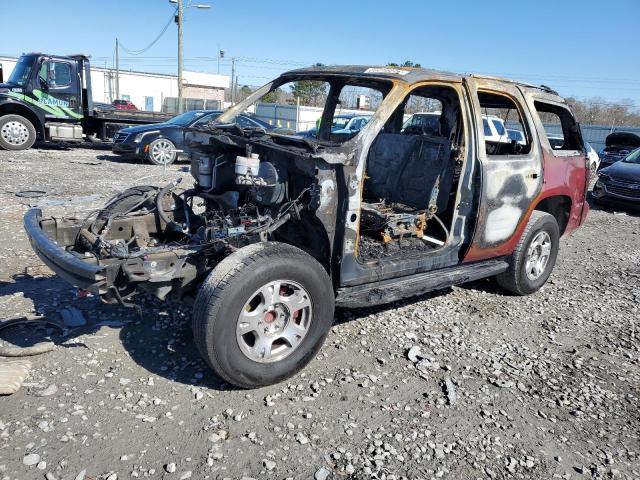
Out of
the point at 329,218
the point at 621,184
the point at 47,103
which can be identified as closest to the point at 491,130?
the point at 329,218

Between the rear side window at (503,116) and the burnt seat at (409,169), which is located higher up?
the rear side window at (503,116)

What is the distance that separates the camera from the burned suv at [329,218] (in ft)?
10.4

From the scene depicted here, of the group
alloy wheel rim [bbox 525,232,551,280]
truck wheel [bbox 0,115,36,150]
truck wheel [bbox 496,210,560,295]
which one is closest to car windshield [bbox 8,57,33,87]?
truck wheel [bbox 0,115,36,150]

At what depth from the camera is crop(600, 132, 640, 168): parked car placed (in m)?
15.4

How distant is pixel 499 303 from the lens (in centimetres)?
510

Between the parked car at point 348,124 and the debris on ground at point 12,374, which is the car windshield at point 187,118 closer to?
the parked car at point 348,124

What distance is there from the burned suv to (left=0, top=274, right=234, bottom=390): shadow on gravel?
0.86ft

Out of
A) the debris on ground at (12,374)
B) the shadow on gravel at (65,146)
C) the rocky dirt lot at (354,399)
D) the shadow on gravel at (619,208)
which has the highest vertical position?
the shadow on gravel at (65,146)

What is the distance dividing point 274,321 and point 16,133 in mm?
13487

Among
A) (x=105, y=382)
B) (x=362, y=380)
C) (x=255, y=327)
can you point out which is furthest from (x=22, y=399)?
(x=362, y=380)

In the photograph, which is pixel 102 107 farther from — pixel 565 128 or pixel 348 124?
pixel 565 128

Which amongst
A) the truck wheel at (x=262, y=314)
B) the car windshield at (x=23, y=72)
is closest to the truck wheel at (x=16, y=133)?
the car windshield at (x=23, y=72)

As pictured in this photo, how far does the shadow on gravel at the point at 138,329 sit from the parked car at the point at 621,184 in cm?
1002

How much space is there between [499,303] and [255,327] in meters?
2.91
